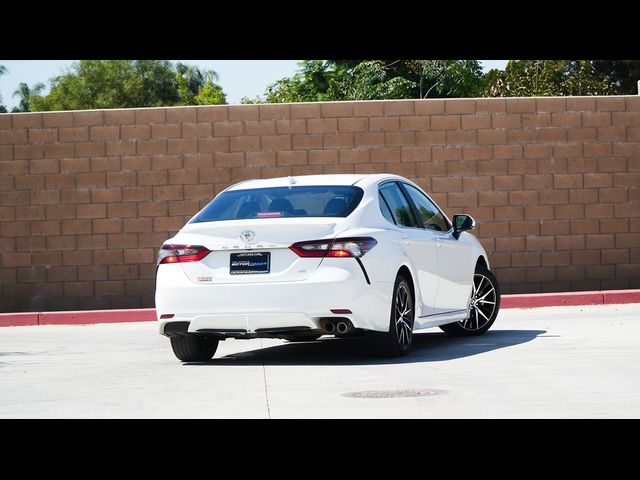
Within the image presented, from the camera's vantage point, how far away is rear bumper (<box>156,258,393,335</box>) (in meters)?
10.6

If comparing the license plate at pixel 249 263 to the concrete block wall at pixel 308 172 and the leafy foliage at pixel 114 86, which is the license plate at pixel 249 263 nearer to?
the concrete block wall at pixel 308 172

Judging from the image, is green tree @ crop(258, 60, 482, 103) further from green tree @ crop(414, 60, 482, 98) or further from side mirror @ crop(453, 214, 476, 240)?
side mirror @ crop(453, 214, 476, 240)

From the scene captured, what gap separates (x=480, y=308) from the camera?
45.3 ft

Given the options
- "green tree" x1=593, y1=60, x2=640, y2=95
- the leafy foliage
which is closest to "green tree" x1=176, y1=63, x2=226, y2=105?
the leafy foliage

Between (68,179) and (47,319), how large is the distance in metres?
2.22

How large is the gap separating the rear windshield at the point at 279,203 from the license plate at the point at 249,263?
49 cm

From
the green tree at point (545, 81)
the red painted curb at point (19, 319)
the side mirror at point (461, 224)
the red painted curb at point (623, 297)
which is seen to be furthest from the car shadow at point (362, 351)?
the green tree at point (545, 81)

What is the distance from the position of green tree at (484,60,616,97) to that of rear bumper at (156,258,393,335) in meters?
38.7

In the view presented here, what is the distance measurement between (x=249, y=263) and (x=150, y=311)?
8044 millimetres

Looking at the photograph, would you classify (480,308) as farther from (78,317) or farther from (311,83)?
(311,83)

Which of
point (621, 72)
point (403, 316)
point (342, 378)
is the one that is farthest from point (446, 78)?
point (342, 378)

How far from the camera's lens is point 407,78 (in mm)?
46938

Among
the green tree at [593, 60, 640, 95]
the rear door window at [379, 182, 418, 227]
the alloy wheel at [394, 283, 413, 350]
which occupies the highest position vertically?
the green tree at [593, 60, 640, 95]
